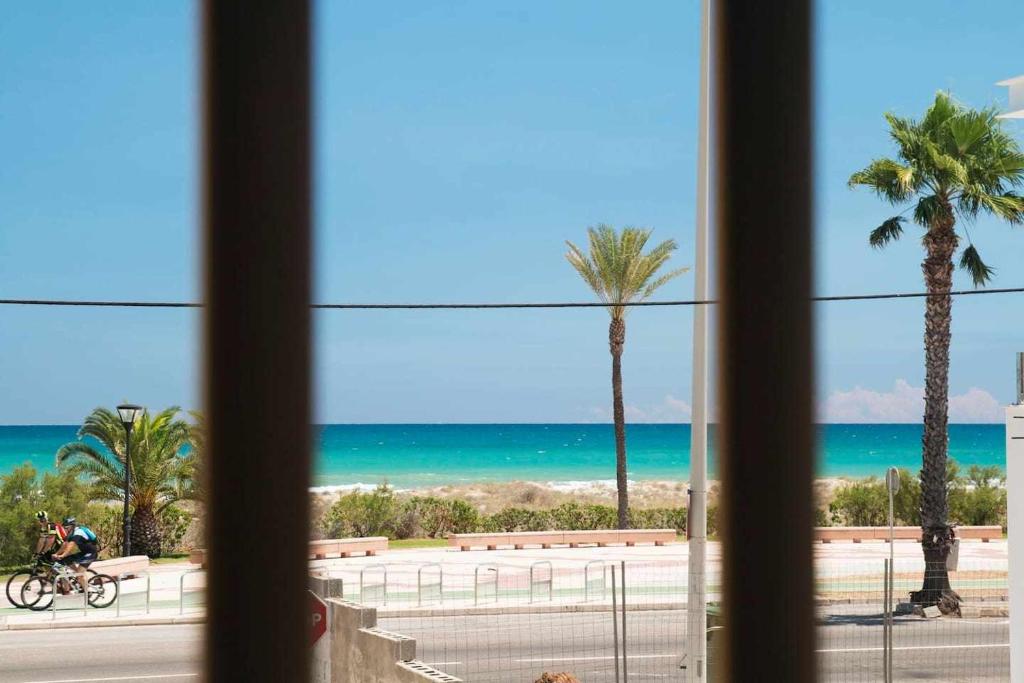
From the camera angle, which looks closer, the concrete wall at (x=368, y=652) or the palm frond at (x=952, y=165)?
the concrete wall at (x=368, y=652)

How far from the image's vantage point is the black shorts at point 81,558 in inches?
512

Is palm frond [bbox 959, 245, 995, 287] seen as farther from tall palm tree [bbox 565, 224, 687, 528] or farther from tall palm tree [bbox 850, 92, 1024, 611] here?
tall palm tree [bbox 565, 224, 687, 528]

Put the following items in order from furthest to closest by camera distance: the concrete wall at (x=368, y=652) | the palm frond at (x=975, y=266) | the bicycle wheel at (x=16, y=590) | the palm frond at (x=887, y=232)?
the palm frond at (x=887, y=232), the palm frond at (x=975, y=266), the bicycle wheel at (x=16, y=590), the concrete wall at (x=368, y=652)

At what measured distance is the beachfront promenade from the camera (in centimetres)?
991

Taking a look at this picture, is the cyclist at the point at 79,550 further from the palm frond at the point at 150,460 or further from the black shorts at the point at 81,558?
the palm frond at the point at 150,460

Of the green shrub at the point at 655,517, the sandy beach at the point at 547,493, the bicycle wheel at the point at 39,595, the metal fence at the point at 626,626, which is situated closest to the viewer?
the metal fence at the point at 626,626

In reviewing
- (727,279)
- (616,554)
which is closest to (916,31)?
(616,554)

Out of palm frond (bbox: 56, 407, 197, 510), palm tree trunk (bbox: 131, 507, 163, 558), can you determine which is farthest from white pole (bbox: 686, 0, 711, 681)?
palm tree trunk (bbox: 131, 507, 163, 558)

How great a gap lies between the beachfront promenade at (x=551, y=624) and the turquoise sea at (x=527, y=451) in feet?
109

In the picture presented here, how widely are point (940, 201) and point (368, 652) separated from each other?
36.5ft

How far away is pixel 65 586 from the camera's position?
523 inches

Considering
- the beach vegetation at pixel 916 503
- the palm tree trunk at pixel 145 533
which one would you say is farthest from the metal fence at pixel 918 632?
the beach vegetation at pixel 916 503

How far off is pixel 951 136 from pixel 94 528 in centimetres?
1657

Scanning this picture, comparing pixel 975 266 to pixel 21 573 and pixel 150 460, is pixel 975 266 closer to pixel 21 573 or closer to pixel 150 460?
→ pixel 21 573
